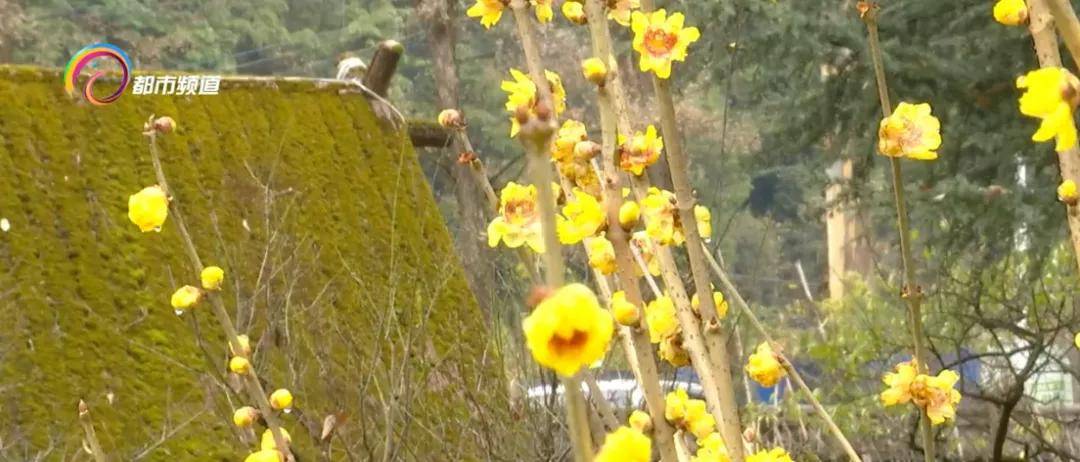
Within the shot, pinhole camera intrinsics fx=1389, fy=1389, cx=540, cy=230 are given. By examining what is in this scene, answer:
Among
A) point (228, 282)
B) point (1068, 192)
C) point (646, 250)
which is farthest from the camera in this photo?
point (228, 282)

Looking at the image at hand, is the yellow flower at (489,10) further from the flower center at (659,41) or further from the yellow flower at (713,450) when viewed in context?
the yellow flower at (713,450)

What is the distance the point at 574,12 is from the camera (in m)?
1.14

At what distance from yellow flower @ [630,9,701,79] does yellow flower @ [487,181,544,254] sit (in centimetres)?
14

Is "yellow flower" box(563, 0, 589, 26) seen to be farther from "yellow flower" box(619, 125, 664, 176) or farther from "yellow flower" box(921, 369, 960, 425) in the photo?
"yellow flower" box(921, 369, 960, 425)

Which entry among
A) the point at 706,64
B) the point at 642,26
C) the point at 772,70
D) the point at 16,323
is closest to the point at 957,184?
the point at 772,70

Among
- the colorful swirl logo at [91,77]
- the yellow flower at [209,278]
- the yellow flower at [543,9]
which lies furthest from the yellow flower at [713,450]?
the colorful swirl logo at [91,77]

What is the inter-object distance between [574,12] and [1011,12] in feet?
1.14

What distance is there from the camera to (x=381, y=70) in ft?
22.5

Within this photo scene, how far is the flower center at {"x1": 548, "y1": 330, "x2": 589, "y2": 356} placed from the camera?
53 centimetres

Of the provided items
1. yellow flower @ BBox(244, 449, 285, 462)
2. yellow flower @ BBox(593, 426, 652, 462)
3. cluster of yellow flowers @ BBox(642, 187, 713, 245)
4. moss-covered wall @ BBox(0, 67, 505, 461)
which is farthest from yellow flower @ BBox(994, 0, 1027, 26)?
moss-covered wall @ BBox(0, 67, 505, 461)

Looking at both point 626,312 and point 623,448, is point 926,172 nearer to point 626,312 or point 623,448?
point 626,312

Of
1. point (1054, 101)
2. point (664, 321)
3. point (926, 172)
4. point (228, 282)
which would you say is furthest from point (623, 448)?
point (926, 172)

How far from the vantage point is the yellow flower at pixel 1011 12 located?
953mm

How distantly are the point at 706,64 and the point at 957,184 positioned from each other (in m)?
→ 1.49
